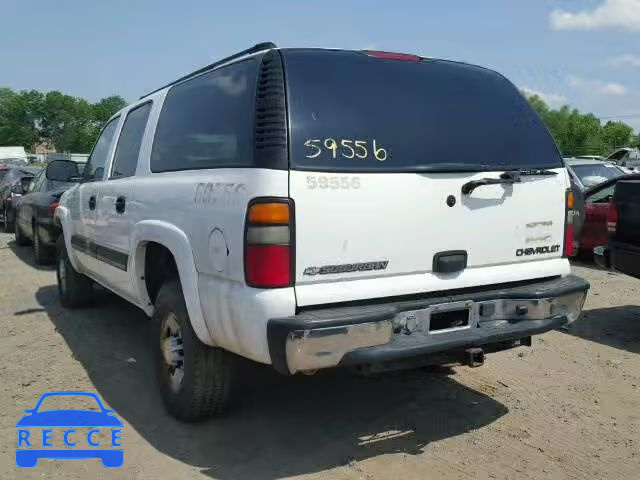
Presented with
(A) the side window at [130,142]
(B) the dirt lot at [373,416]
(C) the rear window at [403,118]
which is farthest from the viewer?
(A) the side window at [130,142]

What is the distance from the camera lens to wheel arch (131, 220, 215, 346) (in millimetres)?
3309

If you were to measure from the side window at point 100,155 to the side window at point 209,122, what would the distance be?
1410 mm

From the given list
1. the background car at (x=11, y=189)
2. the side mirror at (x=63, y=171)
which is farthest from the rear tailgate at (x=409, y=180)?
the background car at (x=11, y=189)

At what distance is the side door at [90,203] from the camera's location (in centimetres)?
532

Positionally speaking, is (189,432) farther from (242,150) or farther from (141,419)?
(242,150)

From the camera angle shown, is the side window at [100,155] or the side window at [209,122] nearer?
the side window at [209,122]

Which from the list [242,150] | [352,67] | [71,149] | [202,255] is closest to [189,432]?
[202,255]

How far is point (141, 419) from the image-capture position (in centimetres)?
388

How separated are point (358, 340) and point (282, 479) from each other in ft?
2.86

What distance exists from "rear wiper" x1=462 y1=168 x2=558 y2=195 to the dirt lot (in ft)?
4.75

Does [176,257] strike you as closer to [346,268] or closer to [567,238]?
[346,268]

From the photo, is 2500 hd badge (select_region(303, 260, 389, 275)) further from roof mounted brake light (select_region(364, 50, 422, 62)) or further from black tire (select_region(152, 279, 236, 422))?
roof mounted brake light (select_region(364, 50, 422, 62))

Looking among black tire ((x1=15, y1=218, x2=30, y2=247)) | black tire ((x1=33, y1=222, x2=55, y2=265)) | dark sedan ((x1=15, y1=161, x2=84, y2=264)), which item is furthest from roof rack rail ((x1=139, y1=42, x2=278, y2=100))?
black tire ((x1=15, y1=218, x2=30, y2=247))

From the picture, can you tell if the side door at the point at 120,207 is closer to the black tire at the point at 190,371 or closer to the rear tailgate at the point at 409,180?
the black tire at the point at 190,371
